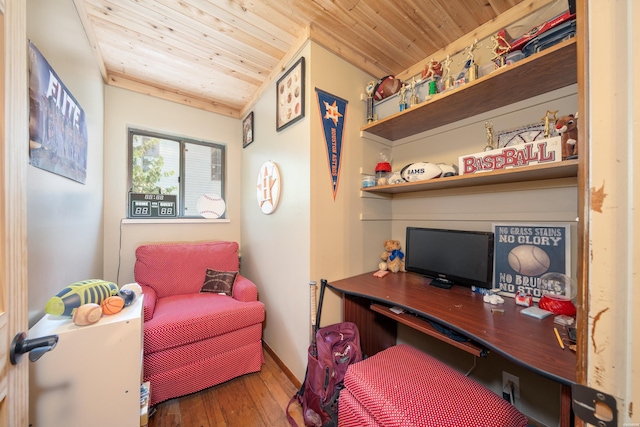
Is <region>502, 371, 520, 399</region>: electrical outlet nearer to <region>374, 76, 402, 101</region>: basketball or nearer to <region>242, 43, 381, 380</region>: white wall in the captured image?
<region>242, 43, 381, 380</region>: white wall

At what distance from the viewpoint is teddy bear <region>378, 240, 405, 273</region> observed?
1836mm

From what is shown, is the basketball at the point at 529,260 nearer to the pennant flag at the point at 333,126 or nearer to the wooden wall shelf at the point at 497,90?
the wooden wall shelf at the point at 497,90

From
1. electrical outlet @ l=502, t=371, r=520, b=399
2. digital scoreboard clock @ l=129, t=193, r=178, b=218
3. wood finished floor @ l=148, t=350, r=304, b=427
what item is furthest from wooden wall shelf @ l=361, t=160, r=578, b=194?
digital scoreboard clock @ l=129, t=193, r=178, b=218

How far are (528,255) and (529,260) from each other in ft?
0.09

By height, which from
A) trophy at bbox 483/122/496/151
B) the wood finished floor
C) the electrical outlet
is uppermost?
trophy at bbox 483/122/496/151

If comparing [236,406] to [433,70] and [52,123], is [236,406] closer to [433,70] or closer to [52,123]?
[52,123]

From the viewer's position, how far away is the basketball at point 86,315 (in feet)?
3.10

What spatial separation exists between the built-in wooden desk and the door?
1.31 metres

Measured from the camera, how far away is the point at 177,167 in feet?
8.48

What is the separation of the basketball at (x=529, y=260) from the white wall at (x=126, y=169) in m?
2.73

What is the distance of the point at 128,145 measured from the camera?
7.61ft

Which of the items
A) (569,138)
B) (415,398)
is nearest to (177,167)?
(415,398)

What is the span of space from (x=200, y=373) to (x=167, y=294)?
85 centimetres

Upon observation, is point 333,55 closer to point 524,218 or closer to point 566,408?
point 524,218
